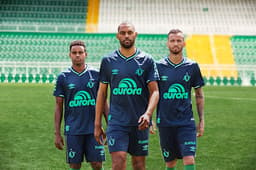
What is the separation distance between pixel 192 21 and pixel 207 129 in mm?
29885

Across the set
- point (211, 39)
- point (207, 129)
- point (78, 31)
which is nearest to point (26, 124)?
point (207, 129)

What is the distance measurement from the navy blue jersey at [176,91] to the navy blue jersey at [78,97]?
742mm

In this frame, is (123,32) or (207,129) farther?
(207,129)

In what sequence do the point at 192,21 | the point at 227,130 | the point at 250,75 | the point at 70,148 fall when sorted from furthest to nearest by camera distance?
the point at 192,21 → the point at 250,75 → the point at 227,130 → the point at 70,148

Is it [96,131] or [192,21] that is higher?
[192,21]

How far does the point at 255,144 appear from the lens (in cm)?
950

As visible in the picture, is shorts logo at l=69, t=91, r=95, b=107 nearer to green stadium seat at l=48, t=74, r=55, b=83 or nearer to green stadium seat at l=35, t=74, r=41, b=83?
green stadium seat at l=48, t=74, r=55, b=83

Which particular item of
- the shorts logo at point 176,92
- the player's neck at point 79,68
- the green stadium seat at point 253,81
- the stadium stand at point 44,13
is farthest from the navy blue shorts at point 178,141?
the stadium stand at point 44,13

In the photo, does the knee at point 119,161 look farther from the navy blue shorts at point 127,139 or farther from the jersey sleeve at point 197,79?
the jersey sleeve at point 197,79

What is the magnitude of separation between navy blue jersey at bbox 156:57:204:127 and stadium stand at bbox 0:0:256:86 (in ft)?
74.9

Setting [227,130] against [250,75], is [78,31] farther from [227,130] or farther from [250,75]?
[227,130]

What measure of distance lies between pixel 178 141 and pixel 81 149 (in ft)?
3.41

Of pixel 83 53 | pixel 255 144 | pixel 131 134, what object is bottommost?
pixel 255 144

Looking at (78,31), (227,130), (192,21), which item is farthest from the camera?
(192,21)
